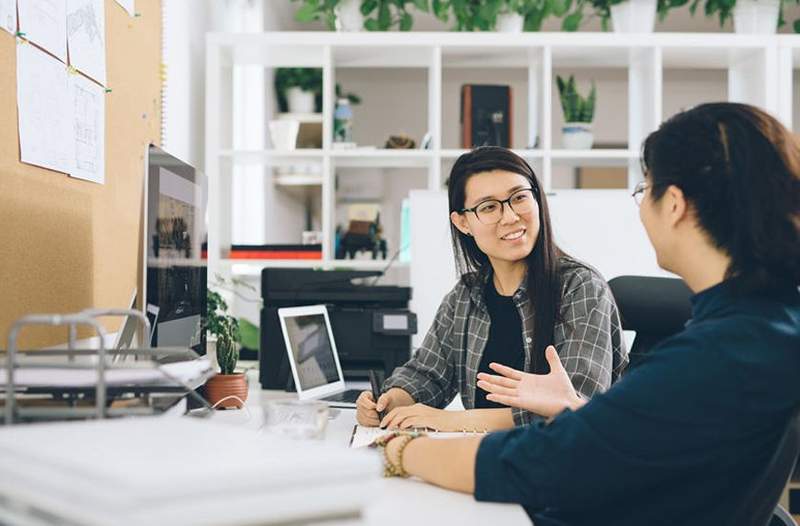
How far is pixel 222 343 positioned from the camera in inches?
81.0

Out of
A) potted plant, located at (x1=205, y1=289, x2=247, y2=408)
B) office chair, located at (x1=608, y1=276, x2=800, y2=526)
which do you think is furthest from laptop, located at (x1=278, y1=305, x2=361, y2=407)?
office chair, located at (x1=608, y1=276, x2=800, y2=526)

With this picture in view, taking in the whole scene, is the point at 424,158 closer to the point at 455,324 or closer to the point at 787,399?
the point at 455,324

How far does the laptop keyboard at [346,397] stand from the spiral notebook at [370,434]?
1.37 feet

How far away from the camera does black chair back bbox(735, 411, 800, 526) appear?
100cm

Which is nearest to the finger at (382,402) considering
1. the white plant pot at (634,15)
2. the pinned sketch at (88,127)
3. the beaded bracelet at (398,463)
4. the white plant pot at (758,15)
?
the beaded bracelet at (398,463)

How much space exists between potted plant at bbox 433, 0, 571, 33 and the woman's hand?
7.40ft

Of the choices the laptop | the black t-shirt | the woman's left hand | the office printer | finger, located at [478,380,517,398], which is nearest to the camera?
finger, located at [478,380,517,398]

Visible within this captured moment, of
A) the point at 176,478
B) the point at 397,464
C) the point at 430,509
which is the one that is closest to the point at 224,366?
the point at 397,464

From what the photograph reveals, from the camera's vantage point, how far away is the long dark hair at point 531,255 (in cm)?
182

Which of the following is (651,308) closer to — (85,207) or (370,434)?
(370,434)

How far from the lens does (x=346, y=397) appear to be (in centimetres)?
216

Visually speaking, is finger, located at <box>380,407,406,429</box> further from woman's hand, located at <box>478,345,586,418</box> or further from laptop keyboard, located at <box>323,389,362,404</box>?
laptop keyboard, located at <box>323,389,362,404</box>

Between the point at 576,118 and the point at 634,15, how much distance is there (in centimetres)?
45

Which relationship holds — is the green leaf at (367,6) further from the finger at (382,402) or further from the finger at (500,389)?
the finger at (500,389)
